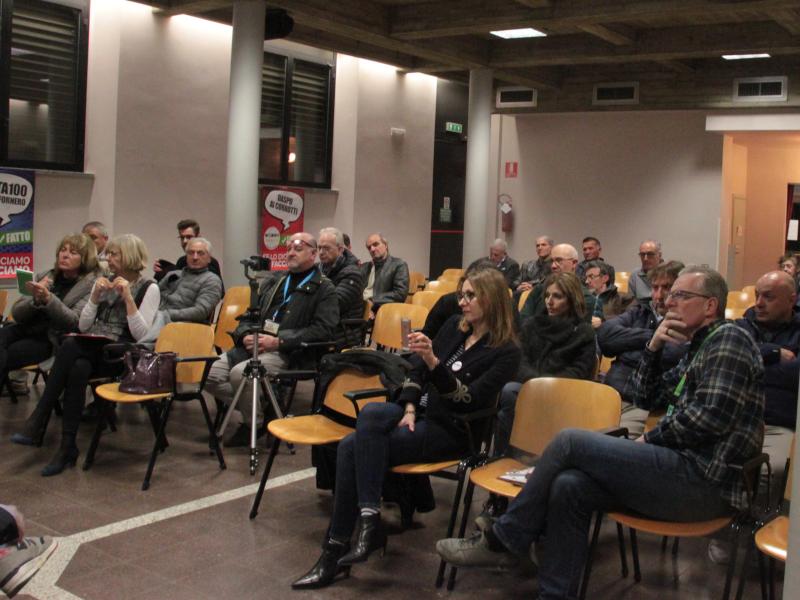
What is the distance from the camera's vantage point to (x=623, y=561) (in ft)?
11.6

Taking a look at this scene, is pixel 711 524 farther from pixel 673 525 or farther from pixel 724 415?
pixel 724 415

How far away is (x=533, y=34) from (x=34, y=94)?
5819 millimetres

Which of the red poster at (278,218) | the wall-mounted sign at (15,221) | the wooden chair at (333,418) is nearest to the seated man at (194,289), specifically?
the wooden chair at (333,418)

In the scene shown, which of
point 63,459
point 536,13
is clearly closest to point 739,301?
point 536,13

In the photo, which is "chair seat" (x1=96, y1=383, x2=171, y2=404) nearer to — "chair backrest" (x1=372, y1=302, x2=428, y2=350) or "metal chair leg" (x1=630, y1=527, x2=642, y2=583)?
"chair backrest" (x1=372, y1=302, x2=428, y2=350)

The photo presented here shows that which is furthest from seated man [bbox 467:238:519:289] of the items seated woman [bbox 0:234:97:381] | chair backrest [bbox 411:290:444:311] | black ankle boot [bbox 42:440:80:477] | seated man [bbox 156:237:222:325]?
black ankle boot [bbox 42:440:80:477]

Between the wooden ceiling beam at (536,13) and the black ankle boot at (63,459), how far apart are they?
6529mm

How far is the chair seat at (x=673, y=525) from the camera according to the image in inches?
111

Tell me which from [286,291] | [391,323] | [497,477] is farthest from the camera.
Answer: [391,323]

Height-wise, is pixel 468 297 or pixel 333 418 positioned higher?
pixel 468 297

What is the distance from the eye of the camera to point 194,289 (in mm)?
5812

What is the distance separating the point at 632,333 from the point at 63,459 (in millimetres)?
3162

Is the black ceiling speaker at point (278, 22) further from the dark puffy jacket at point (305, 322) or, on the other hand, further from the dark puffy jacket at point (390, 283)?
the dark puffy jacket at point (305, 322)

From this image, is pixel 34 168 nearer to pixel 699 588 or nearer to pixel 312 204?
pixel 312 204
